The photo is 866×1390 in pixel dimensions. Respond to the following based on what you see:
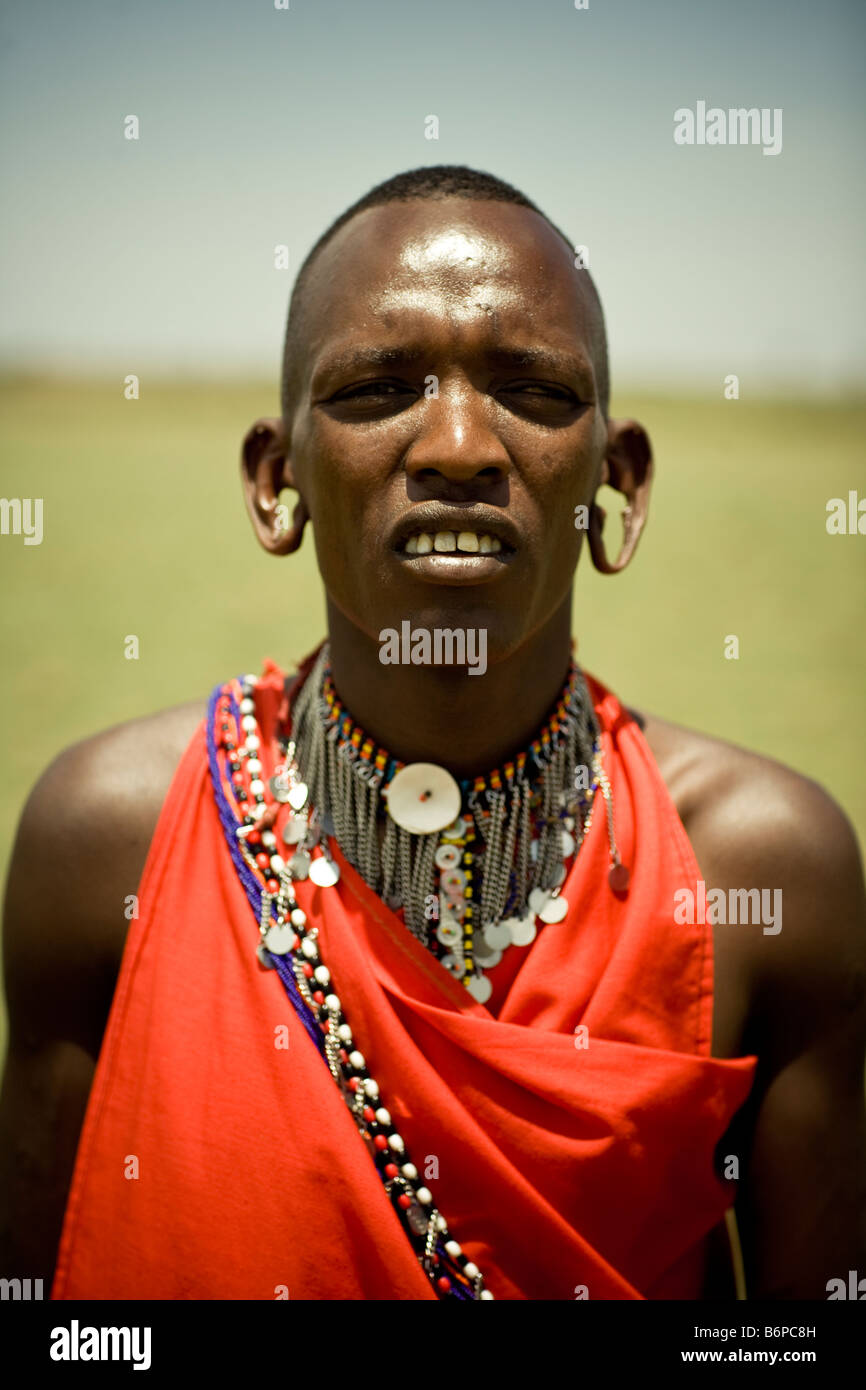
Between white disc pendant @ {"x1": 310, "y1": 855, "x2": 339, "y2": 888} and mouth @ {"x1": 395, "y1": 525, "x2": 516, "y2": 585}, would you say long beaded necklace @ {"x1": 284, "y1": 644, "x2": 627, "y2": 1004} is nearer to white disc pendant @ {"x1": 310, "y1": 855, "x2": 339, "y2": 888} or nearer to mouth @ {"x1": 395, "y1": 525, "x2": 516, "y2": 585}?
white disc pendant @ {"x1": 310, "y1": 855, "x2": 339, "y2": 888}

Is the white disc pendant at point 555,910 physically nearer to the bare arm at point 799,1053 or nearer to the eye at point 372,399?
the bare arm at point 799,1053

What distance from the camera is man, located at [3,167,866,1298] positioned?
6.27 ft

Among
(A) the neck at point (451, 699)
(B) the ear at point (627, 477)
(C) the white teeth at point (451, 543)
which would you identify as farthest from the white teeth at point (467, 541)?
(B) the ear at point (627, 477)

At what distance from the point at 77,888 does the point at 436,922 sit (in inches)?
29.2

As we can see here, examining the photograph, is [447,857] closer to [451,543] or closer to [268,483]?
[451,543]

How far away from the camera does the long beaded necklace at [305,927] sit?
76.2 inches

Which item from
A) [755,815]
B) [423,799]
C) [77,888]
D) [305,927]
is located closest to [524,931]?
[423,799]

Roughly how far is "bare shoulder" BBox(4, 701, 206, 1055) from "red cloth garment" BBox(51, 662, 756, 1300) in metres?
0.10

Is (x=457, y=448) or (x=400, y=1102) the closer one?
(x=457, y=448)

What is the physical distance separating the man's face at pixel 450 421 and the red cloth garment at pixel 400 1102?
1.91 ft

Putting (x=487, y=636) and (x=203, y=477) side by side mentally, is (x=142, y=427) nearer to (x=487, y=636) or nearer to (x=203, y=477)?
(x=203, y=477)

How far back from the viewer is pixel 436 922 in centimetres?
211
